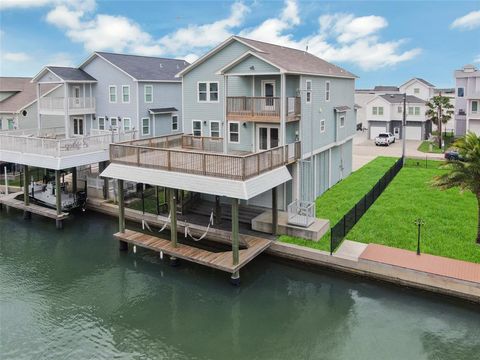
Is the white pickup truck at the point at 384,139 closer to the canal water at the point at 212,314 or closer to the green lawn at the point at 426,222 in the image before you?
the green lawn at the point at 426,222

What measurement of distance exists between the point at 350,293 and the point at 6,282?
14.1 metres

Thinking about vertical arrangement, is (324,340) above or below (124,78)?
below

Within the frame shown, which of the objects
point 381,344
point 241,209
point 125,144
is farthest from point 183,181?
point 381,344

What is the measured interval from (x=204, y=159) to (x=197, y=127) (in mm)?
8458

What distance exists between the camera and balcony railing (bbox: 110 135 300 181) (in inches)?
683

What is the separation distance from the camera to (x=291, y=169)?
22984 millimetres

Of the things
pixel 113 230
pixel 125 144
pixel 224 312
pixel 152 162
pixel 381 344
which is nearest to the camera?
pixel 381 344

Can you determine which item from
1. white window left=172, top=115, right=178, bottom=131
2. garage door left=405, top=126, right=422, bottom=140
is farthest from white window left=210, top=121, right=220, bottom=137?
garage door left=405, top=126, right=422, bottom=140

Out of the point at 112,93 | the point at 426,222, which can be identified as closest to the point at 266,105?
the point at 426,222

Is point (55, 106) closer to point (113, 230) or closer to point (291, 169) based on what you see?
point (113, 230)

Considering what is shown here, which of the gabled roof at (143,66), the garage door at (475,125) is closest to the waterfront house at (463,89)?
the garage door at (475,125)

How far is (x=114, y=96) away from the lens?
32.8 meters

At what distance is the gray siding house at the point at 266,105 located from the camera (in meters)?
21.6

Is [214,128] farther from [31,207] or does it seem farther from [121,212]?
[31,207]
